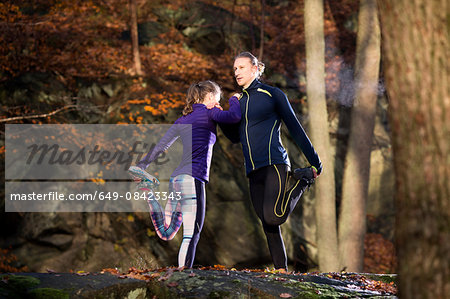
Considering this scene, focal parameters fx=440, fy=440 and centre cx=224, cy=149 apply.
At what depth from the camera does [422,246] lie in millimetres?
2314

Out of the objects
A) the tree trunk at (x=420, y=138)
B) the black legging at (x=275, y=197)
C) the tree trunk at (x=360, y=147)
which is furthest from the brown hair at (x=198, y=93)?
the tree trunk at (x=360, y=147)

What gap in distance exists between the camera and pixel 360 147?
10289 millimetres

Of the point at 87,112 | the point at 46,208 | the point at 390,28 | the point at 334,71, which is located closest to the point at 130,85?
the point at 87,112

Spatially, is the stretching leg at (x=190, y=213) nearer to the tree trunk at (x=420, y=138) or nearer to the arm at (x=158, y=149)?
the arm at (x=158, y=149)

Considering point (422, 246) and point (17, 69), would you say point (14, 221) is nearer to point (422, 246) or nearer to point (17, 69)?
point (17, 69)

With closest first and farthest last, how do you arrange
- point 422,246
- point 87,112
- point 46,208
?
point 422,246 → point 46,208 → point 87,112

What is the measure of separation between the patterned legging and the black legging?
65 cm

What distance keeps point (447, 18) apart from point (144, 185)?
3.70 metres

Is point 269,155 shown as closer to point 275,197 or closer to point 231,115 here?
point 275,197

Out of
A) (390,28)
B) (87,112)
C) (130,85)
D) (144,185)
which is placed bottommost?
(144,185)

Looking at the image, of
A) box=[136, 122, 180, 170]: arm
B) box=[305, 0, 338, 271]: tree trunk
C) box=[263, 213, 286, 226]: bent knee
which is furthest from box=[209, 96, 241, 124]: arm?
box=[305, 0, 338, 271]: tree trunk

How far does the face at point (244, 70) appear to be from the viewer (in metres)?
5.11

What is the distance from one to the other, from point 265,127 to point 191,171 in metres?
0.98

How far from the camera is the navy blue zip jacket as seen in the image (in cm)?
489
